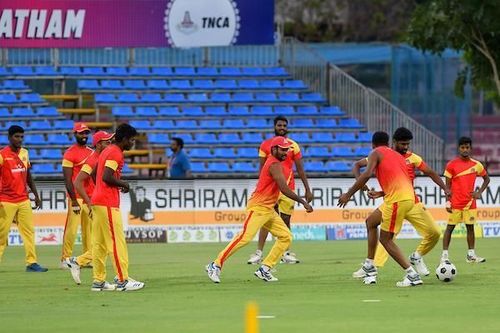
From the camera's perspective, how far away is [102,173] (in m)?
16.4

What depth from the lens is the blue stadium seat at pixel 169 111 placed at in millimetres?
37050

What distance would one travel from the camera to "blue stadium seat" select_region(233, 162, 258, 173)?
34562mm

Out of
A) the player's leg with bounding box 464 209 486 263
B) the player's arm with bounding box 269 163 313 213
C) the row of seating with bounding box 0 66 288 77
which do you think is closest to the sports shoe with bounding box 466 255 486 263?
the player's leg with bounding box 464 209 486 263

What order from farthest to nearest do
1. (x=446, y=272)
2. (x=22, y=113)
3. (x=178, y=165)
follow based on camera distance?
(x=22, y=113)
(x=178, y=165)
(x=446, y=272)

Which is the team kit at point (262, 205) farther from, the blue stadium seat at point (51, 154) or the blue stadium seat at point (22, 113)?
the blue stadium seat at point (22, 113)

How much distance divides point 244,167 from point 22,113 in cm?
625

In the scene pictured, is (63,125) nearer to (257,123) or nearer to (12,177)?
(257,123)

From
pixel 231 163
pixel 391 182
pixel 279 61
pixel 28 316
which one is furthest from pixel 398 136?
pixel 279 61

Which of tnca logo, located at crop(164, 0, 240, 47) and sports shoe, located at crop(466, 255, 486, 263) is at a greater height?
tnca logo, located at crop(164, 0, 240, 47)

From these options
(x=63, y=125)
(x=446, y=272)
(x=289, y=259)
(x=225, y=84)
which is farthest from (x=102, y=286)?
(x=225, y=84)

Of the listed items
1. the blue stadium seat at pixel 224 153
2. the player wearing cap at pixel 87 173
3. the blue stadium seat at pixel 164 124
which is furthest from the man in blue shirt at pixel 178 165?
the player wearing cap at pixel 87 173

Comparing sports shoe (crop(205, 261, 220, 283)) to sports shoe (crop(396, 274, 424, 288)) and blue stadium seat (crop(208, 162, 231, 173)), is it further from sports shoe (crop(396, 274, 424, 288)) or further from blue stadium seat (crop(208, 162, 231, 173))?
blue stadium seat (crop(208, 162, 231, 173))

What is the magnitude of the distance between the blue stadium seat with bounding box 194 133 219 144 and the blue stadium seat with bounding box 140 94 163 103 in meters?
2.03

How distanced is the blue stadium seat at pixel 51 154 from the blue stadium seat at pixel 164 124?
3.09m
